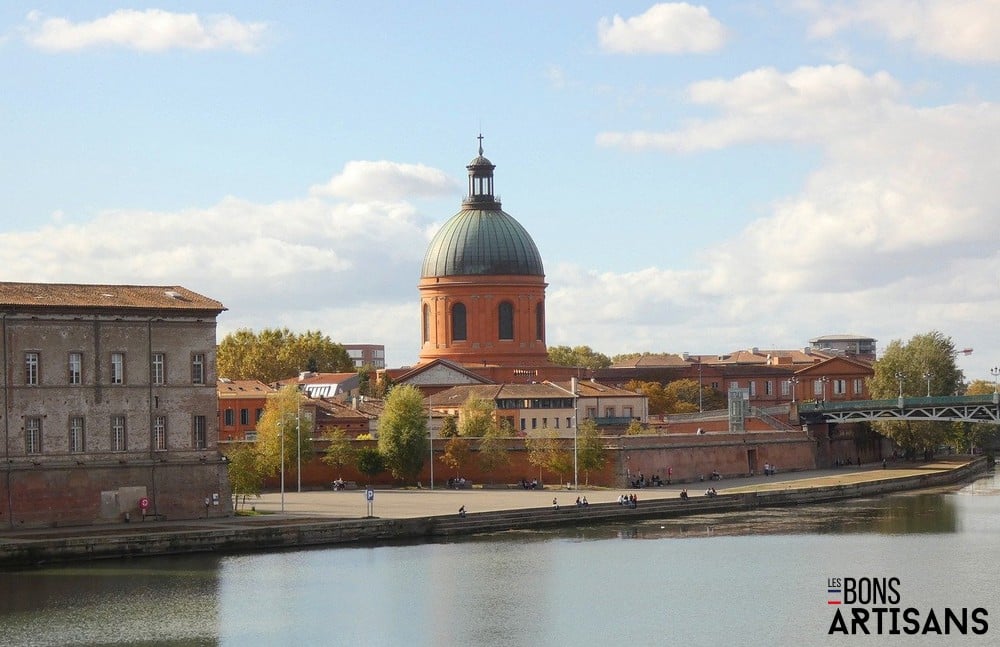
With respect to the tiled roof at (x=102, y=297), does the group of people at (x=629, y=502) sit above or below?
below

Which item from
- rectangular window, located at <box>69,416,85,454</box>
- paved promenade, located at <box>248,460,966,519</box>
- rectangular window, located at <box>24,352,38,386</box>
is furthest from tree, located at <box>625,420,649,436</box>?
rectangular window, located at <box>24,352,38,386</box>

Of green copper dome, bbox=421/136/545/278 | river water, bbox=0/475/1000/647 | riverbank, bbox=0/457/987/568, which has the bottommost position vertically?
river water, bbox=0/475/1000/647

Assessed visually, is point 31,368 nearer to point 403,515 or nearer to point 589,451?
point 403,515

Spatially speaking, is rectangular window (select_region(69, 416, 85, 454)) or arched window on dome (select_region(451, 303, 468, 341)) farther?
arched window on dome (select_region(451, 303, 468, 341))

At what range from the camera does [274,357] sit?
138625mm

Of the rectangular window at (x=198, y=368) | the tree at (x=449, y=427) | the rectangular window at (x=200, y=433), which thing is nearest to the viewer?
the rectangular window at (x=198, y=368)

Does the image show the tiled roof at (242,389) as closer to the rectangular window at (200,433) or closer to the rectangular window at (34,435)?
the rectangular window at (200,433)

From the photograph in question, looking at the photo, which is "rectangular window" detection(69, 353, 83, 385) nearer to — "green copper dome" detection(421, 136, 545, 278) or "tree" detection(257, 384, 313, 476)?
"tree" detection(257, 384, 313, 476)

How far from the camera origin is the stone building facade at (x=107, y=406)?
210 feet

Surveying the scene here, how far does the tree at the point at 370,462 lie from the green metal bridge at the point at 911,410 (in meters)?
31.9

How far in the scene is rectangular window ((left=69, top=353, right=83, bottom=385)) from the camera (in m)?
65.2

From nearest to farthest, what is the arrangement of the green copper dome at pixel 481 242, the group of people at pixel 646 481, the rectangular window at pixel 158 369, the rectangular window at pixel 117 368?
the rectangular window at pixel 117 368, the rectangular window at pixel 158 369, the group of people at pixel 646 481, the green copper dome at pixel 481 242

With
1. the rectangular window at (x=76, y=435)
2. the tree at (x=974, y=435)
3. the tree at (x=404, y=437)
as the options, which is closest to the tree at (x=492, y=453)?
the tree at (x=404, y=437)

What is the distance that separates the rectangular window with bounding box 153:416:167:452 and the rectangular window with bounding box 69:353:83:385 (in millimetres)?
3278
